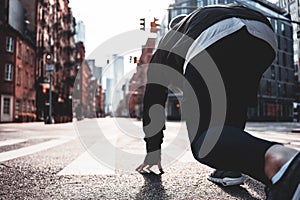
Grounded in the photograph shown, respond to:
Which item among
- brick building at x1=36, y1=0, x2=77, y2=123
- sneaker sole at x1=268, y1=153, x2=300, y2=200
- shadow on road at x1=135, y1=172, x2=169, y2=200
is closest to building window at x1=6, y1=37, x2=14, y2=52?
brick building at x1=36, y1=0, x2=77, y2=123

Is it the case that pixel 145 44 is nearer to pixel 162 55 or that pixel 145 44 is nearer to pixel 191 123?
pixel 162 55

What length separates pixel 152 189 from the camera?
87.0 inches

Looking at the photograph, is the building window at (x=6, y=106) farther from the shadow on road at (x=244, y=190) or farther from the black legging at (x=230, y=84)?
the black legging at (x=230, y=84)

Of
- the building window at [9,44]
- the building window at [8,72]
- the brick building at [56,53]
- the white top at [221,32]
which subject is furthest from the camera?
the brick building at [56,53]

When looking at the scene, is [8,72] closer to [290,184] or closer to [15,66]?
[15,66]

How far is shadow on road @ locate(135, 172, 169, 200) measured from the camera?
200cm

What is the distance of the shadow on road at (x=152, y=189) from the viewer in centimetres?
200

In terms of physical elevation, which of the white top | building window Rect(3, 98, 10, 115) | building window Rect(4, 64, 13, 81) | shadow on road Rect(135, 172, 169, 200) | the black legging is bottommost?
shadow on road Rect(135, 172, 169, 200)

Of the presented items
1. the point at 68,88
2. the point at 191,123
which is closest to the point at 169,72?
the point at 191,123

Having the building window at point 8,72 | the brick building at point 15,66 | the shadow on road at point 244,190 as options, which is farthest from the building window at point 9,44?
the shadow on road at point 244,190

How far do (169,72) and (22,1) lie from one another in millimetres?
35305

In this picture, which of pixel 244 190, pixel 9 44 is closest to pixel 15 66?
pixel 9 44

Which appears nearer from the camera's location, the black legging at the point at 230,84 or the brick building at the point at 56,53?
the black legging at the point at 230,84

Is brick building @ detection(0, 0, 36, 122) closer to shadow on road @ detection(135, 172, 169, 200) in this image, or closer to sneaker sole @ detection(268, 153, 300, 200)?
shadow on road @ detection(135, 172, 169, 200)
